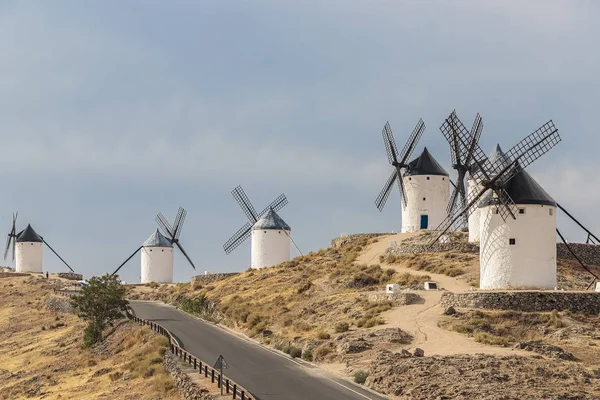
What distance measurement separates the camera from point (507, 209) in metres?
43.3

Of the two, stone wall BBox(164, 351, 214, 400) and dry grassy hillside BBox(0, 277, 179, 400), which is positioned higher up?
stone wall BBox(164, 351, 214, 400)

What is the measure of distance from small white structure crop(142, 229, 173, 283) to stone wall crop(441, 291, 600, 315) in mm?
54338

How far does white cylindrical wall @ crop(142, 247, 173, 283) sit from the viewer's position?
89.4m

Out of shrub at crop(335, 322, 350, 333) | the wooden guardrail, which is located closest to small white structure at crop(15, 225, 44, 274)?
the wooden guardrail

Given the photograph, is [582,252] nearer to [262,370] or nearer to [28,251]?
[262,370]

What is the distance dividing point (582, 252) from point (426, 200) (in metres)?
15.2

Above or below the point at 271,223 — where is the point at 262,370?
below

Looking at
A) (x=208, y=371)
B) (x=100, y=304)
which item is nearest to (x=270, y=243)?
(x=100, y=304)

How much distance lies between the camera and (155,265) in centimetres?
8944

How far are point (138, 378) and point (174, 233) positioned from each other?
5734 cm

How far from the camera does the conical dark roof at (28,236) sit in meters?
105

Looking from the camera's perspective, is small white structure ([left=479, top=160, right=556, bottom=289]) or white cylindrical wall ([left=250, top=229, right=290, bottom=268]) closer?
small white structure ([left=479, top=160, right=556, bottom=289])

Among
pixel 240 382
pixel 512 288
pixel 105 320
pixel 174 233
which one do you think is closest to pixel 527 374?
pixel 240 382

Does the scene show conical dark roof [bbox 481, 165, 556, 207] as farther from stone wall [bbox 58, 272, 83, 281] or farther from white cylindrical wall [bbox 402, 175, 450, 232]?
stone wall [bbox 58, 272, 83, 281]
